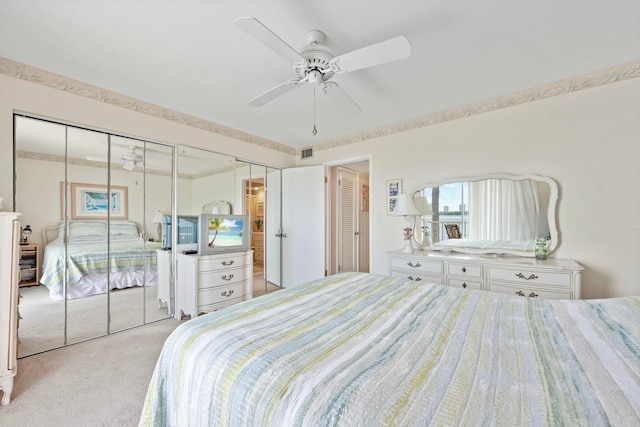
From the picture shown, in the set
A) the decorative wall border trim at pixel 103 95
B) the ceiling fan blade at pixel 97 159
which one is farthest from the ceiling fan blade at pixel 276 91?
the ceiling fan blade at pixel 97 159

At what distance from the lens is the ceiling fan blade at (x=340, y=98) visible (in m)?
1.92

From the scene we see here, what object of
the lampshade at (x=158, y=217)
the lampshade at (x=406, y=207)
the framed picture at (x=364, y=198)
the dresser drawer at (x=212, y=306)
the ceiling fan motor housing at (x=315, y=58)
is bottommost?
the dresser drawer at (x=212, y=306)

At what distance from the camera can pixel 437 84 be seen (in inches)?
94.7

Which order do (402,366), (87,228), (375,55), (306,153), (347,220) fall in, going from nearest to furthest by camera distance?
(402,366)
(375,55)
(87,228)
(306,153)
(347,220)

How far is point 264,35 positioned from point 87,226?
248 centimetres

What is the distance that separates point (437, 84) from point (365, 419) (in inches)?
106

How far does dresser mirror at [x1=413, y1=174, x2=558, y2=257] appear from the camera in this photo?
2496 mm

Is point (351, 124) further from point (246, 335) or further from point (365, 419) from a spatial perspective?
point (365, 419)

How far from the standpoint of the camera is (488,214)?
2.78 meters

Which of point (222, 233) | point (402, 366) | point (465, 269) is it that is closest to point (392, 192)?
point (465, 269)

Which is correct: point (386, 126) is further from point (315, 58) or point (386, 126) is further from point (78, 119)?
point (78, 119)

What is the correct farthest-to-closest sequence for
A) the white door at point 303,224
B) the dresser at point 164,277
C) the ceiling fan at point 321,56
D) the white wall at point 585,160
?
the white door at point 303,224
the dresser at point 164,277
the white wall at point 585,160
the ceiling fan at point 321,56

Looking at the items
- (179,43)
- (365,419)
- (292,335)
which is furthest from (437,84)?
(365,419)

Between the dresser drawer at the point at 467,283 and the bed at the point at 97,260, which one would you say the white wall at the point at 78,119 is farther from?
the dresser drawer at the point at 467,283
